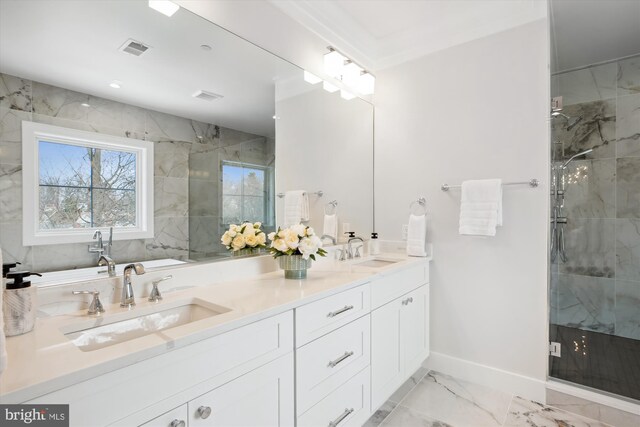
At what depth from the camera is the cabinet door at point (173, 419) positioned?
85 cm

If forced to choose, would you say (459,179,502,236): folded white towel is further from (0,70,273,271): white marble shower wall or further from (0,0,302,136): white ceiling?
(0,70,273,271): white marble shower wall

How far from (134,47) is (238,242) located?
3.25 feet

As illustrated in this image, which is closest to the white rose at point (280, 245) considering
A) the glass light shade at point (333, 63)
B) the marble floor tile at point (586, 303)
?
the glass light shade at point (333, 63)

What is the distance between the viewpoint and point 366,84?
8.87ft

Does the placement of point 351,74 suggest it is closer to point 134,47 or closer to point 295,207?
point 295,207

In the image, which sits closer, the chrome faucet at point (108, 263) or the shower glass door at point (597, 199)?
the chrome faucet at point (108, 263)

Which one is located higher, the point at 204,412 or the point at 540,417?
the point at 204,412

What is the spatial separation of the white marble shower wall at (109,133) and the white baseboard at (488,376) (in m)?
1.93

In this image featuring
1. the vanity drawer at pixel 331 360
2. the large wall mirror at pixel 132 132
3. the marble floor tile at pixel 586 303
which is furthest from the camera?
the marble floor tile at pixel 586 303

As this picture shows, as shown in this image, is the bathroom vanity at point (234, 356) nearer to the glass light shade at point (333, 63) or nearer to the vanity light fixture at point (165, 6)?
the vanity light fixture at point (165, 6)

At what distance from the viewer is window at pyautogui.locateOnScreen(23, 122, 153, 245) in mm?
1081

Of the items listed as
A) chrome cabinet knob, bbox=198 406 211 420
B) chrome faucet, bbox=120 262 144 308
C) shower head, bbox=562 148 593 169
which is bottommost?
chrome cabinet knob, bbox=198 406 211 420

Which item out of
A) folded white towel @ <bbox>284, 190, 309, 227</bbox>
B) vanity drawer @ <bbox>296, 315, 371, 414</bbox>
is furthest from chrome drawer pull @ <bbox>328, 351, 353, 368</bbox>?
folded white towel @ <bbox>284, 190, 309, 227</bbox>

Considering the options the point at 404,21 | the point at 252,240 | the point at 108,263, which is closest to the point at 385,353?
the point at 252,240
